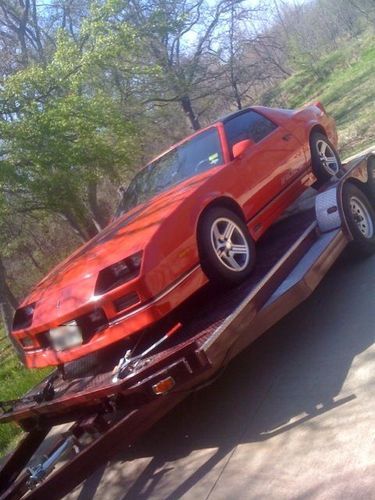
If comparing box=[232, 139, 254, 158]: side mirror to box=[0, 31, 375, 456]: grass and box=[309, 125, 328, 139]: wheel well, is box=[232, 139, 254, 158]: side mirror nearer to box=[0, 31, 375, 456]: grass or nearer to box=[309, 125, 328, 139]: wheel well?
box=[309, 125, 328, 139]: wheel well

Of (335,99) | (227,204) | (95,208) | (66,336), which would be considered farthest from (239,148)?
(335,99)

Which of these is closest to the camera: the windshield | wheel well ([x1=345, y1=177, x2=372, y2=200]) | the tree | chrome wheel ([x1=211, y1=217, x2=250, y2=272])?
chrome wheel ([x1=211, y1=217, x2=250, y2=272])

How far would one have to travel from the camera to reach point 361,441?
9.35 feet

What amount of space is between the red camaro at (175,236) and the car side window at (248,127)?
0.04ft

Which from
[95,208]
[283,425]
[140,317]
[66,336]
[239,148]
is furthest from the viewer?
[95,208]

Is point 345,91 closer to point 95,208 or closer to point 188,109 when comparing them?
point 188,109

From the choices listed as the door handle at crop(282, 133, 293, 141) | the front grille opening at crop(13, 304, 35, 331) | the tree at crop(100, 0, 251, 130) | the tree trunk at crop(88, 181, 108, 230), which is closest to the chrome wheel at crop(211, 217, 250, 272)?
the front grille opening at crop(13, 304, 35, 331)

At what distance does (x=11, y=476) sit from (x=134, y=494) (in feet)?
2.75

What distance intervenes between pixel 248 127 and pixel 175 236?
2136mm

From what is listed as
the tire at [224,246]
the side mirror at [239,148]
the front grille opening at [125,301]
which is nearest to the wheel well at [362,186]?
the side mirror at [239,148]

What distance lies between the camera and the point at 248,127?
5637mm

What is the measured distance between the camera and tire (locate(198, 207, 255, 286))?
412 centimetres

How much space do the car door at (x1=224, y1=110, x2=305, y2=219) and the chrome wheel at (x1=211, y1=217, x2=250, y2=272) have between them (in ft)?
1.17

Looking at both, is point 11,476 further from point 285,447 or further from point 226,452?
point 285,447
